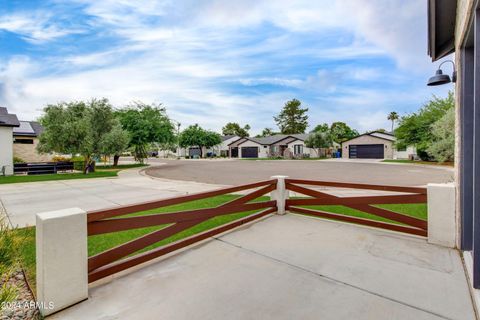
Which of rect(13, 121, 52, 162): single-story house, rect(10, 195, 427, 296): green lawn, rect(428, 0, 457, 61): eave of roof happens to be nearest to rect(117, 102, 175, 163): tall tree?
rect(13, 121, 52, 162): single-story house

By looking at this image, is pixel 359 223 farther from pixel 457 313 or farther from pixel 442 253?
pixel 457 313

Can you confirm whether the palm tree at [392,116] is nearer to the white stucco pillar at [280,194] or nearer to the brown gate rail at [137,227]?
the white stucco pillar at [280,194]

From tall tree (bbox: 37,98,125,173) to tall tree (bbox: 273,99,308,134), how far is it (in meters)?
62.2

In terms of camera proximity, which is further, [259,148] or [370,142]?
[259,148]

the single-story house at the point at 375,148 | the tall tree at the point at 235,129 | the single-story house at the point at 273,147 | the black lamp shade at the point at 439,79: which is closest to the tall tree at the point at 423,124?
the single-story house at the point at 375,148

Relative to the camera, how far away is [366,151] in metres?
38.8

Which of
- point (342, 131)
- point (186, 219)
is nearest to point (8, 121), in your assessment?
point (186, 219)

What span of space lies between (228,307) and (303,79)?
118ft

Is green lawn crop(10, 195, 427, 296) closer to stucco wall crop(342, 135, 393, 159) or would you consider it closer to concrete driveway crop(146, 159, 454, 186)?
concrete driveway crop(146, 159, 454, 186)

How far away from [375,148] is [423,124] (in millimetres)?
14301

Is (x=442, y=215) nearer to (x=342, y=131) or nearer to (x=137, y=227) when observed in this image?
(x=137, y=227)

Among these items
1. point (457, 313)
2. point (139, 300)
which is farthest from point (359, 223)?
point (139, 300)

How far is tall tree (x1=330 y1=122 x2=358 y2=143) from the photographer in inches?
2441

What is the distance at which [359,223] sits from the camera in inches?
197
